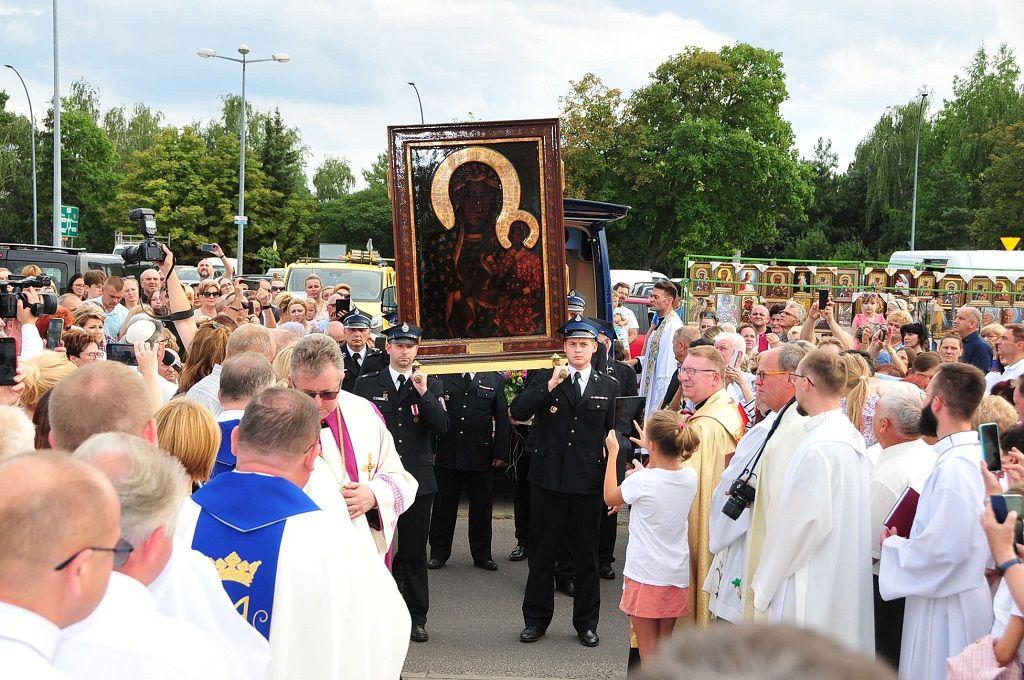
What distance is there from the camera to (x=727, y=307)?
1691 cm

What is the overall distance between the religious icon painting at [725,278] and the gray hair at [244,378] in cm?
1354

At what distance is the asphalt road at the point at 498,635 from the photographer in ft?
21.0

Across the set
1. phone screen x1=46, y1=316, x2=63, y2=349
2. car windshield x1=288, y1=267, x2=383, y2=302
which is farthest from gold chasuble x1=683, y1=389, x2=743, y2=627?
car windshield x1=288, y1=267, x2=383, y2=302

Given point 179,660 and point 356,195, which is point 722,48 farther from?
point 179,660

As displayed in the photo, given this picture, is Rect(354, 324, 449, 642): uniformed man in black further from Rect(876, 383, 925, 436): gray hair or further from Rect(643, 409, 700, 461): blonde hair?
Rect(876, 383, 925, 436): gray hair

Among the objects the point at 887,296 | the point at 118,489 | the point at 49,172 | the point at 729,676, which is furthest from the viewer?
the point at 49,172

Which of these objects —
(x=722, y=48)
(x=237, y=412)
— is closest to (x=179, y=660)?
(x=237, y=412)

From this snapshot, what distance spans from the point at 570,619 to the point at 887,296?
1171cm

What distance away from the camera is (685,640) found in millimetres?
1025

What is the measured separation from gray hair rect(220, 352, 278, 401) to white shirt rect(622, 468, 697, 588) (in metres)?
2.19

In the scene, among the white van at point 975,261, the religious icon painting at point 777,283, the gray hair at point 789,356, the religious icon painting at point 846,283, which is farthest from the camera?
the white van at point 975,261

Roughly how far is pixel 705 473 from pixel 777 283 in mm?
12418

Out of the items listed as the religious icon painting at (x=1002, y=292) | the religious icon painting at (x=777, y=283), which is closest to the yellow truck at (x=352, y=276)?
the religious icon painting at (x=777, y=283)

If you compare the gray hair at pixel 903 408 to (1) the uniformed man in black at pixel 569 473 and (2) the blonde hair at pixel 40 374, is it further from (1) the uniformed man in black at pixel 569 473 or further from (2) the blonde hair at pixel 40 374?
(2) the blonde hair at pixel 40 374
